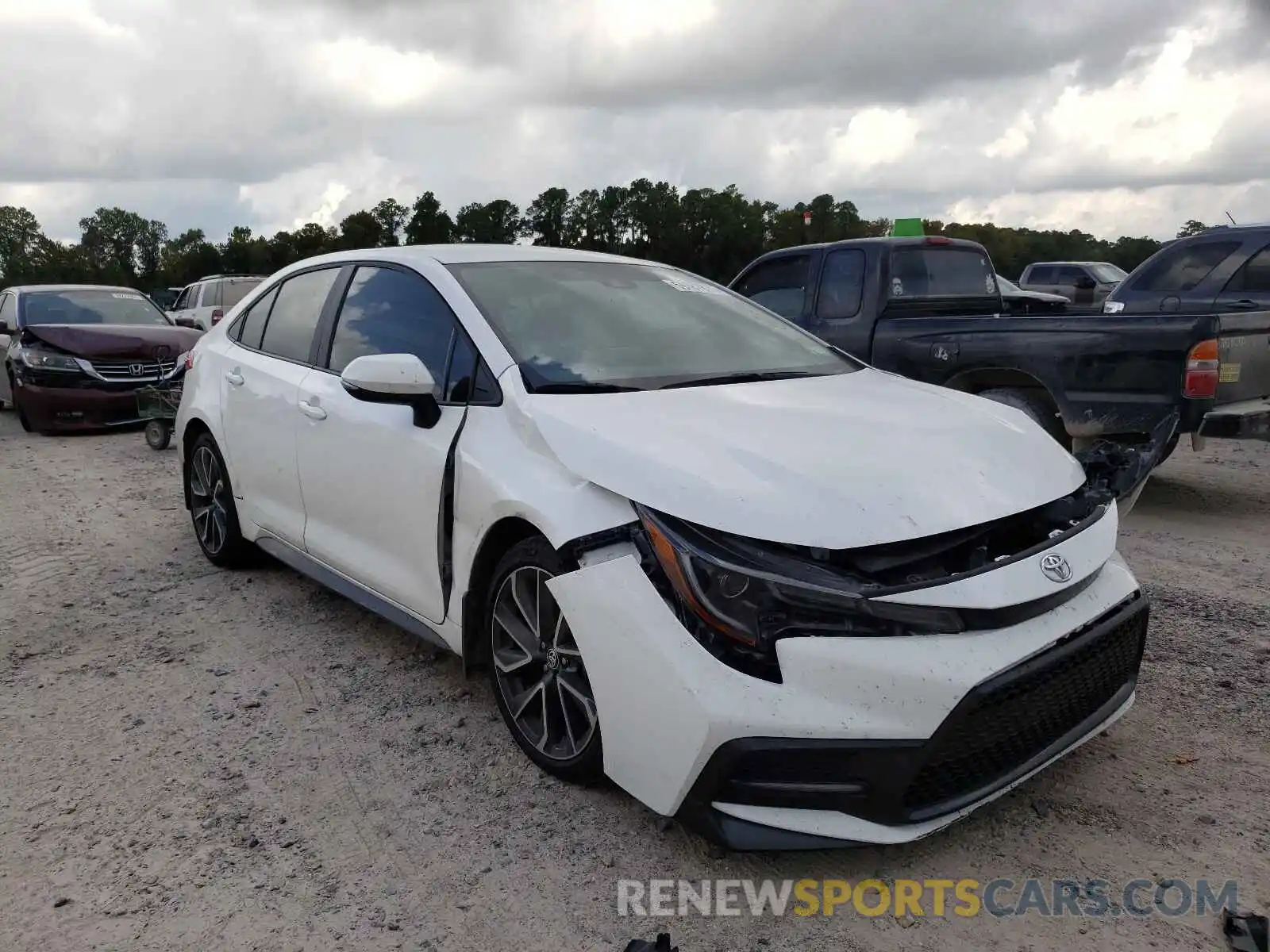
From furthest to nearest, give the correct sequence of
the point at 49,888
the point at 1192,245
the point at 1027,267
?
1. the point at 1027,267
2. the point at 1192,245
3. the point at 49,888

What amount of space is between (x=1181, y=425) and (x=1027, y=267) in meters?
18.9

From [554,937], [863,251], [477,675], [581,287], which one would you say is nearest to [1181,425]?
[863,251]

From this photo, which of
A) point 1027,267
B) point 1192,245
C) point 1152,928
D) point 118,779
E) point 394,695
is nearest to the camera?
point 1152,928

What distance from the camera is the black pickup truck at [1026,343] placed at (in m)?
5.71

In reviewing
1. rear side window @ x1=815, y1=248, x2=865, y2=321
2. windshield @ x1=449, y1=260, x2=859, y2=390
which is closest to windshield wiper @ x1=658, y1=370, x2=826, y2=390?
windshield @ x1=449, y1=260, x2=859, y2=390

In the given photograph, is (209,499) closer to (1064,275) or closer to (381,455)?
(381,455)

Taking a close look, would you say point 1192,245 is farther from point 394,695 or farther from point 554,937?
point 554,937

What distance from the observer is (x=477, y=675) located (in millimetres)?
4008

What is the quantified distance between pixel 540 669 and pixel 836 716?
1083mm

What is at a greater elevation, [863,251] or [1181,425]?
[863,251]

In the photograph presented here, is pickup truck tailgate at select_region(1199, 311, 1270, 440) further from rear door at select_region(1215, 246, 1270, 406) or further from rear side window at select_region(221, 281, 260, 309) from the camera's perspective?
rear side window at select_region(221, 281, 260, 309)

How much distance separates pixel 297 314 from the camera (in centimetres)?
469

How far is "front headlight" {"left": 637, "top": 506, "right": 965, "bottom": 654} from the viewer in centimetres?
242

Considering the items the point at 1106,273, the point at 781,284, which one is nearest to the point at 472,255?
the point at 781,284
